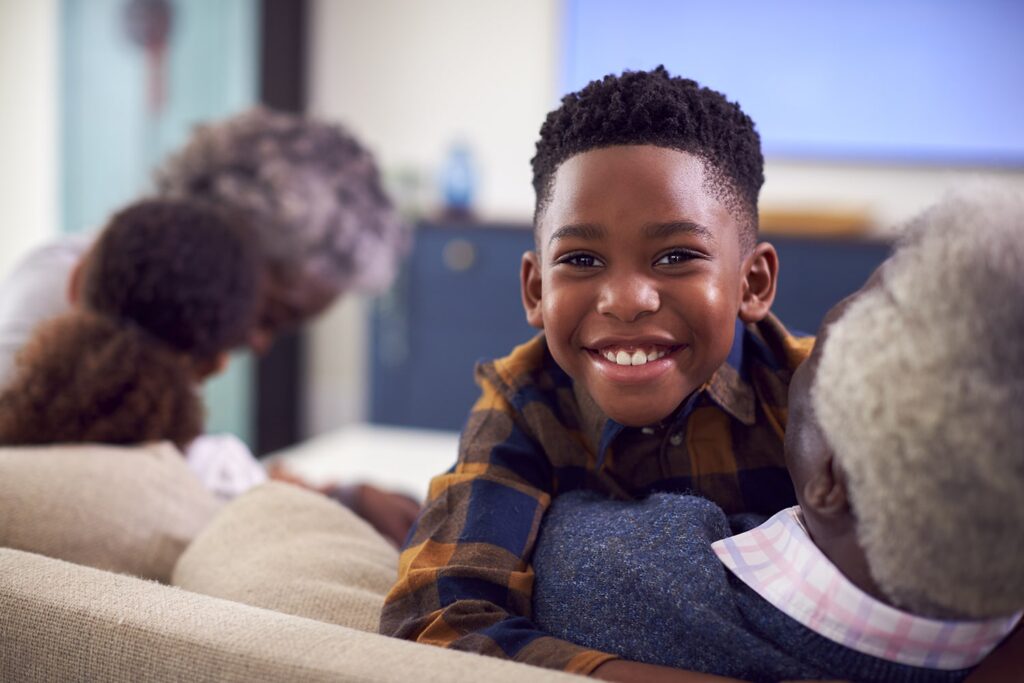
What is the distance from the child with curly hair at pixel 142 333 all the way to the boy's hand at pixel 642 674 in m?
0.78

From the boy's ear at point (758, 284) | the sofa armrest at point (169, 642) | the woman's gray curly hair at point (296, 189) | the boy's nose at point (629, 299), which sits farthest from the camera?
the woman's gray curly hair at point (296, 189)

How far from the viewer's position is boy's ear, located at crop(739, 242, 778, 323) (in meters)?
0.93

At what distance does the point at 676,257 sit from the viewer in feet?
2.80

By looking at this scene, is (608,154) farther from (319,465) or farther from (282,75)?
(282,75)

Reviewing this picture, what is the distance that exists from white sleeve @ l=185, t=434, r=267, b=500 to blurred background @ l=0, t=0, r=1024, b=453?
1640 millimetres

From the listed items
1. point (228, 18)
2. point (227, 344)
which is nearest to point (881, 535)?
point (227, 344)

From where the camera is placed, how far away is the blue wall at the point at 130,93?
3.31m

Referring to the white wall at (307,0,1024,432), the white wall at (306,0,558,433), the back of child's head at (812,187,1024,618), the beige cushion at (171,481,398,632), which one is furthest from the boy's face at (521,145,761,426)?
the white wall at (306,0,558,433)

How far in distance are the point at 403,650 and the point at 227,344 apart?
0.97 metres

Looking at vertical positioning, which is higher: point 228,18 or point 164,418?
point 228,18

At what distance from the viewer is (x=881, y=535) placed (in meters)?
0.64

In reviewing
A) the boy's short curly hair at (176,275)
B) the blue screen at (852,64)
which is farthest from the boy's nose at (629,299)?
the blue screen at (852,64)

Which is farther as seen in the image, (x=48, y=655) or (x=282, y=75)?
(x=282, y=75)

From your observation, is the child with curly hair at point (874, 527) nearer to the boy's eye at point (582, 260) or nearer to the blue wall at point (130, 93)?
the boy's eye at point (582, 260)
